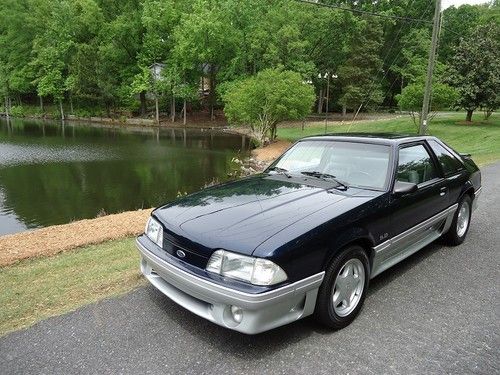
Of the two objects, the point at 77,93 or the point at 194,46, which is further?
the point at 77,93

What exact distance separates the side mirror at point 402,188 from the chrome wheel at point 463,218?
188 centimetres

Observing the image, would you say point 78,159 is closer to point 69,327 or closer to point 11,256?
point 11,256

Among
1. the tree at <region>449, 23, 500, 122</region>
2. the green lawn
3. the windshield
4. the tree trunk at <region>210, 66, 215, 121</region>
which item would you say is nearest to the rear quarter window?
the windshield

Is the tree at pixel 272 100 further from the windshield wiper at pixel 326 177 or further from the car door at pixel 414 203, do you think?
the windshield wiper at pixel 326 177

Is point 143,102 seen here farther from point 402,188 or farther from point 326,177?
point 402,188

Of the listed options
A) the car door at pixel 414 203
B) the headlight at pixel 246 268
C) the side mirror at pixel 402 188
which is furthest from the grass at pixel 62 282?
the side mirror at pixel 402 188

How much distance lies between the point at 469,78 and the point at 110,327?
30.9m

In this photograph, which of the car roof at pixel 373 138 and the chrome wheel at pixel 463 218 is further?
the chrome wheel at pixel 463 218

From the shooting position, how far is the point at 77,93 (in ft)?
164

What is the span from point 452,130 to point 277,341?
97.2 ft

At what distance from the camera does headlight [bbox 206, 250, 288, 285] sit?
2697mm

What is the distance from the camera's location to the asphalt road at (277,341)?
9.16 ft

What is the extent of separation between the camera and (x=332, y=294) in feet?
10.3

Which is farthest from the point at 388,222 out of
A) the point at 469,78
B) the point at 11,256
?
the point at 469,78
